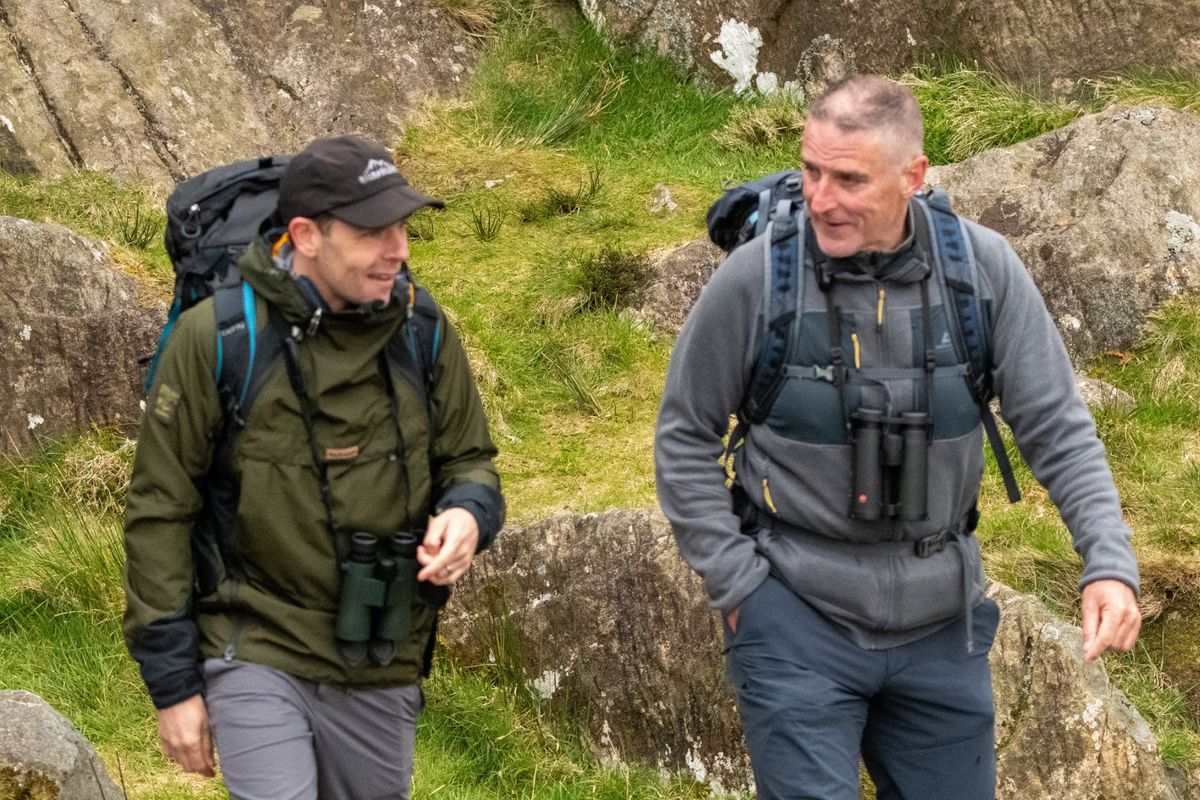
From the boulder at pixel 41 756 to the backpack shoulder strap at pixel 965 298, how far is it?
2622 millimetres

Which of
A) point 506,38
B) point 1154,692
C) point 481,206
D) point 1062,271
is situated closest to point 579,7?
point 506,38

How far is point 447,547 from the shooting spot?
3.48m

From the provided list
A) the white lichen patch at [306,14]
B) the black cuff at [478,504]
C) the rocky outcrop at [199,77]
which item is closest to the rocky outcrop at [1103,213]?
the rocky outcrop at [199,77]

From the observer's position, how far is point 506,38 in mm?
9742

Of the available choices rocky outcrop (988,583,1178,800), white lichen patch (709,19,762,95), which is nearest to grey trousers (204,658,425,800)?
rocky outcrop (988,583,1178,800)

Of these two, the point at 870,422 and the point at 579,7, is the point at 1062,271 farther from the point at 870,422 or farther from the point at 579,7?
the point at 870,422

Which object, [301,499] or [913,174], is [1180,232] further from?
[301,499]

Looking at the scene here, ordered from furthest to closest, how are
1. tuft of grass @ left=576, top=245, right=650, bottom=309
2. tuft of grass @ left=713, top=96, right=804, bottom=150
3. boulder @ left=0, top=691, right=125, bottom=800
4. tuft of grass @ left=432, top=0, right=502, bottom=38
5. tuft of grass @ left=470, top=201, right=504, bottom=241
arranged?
tuft of grass @ left=432, top=0, right=502, bottom=38 < tuft of grass @ left=713, top=96, right=804, bottom=150 < tuft of grass @ left=470, top=201, right=504, bottom=241 < tuft of grass @ left=576, top=245, right=650, bottom=309 < boulder @ left=0, top=691, right=125, bottom=800

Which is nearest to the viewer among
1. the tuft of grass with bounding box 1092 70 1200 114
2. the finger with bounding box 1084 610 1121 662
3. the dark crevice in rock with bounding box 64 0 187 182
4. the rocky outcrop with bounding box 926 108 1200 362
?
the finger with bounding box 1084 610 1121 662

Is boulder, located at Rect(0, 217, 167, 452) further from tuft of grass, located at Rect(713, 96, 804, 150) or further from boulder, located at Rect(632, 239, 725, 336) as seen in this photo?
tuft of grass, located at Rect(713, 96, 804, 150)

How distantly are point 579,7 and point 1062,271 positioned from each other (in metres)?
3.67

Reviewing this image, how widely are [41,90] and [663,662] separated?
203 inches

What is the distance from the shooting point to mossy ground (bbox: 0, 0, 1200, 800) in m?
5.99

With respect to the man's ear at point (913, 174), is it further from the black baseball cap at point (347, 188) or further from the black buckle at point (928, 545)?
the black baseball cap at point (347, 188)
